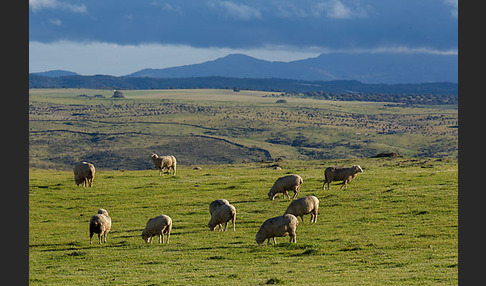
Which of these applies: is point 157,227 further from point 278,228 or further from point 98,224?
point 278,228

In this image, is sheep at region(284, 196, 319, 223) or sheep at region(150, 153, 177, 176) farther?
sheep at region(150, 153, 177, 176)

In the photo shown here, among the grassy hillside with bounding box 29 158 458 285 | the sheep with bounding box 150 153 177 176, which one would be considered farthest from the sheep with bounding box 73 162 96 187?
the sheep with bounding box 150 153 177 176

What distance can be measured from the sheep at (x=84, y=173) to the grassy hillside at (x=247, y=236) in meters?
0.80

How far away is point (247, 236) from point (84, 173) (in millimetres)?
22793

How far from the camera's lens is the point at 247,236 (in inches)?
1219

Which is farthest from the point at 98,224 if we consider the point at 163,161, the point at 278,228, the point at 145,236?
the point at 163,161

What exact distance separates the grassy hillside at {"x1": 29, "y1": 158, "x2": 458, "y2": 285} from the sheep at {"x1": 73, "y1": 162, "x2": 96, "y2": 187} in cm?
80

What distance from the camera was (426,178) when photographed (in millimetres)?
50500

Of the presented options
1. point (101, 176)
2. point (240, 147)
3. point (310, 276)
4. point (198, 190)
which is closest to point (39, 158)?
point (240, 147)

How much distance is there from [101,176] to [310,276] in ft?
129

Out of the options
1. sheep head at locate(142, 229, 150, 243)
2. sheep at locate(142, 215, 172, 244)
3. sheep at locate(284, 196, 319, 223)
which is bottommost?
sheep head at locate(142, 229, 150, 243)

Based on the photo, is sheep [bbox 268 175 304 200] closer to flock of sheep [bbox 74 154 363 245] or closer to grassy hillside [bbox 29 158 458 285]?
flock of sheep [bbox 74 154 363 245]

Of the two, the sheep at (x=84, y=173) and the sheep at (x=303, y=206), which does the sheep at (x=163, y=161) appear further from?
the sheep at (x=303, y=206)

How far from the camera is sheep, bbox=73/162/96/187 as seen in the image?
164 feet
